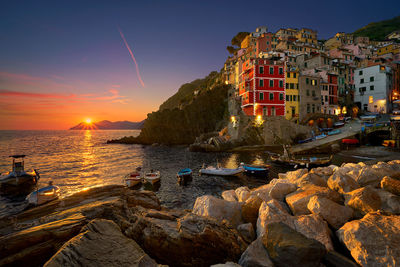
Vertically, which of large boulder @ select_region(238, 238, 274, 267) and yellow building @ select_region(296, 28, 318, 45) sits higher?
yellow building @ select_region(296, 28, 318, 45)

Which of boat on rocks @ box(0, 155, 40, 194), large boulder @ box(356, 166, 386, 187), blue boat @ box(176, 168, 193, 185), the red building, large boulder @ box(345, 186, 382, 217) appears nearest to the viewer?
large boulder @ box(345, 186, 382, 217)

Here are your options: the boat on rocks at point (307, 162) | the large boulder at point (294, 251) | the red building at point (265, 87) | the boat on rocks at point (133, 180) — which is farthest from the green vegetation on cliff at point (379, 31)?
the large boulder at point (294, 251)

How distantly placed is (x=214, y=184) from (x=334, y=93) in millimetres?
54501

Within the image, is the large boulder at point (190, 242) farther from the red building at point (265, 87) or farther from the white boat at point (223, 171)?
the red building at point (265, 87)

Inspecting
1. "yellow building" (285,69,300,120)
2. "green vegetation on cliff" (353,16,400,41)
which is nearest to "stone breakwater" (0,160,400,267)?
"yellow building" (285,69,300,120)

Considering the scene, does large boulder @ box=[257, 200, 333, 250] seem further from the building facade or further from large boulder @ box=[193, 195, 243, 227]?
the building facade

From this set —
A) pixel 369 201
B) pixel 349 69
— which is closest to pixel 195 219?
pixel 369 201

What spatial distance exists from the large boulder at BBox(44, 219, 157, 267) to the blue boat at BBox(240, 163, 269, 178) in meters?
21.3

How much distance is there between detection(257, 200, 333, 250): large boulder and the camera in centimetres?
524

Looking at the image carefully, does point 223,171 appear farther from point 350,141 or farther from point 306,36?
point 306,36

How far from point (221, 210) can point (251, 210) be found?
1216 mm

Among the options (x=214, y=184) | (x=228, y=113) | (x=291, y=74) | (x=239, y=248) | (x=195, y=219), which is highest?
(x=291, y=74)

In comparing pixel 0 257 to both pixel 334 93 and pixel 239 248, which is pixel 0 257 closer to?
pixel 239 248

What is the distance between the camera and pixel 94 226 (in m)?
4.74
